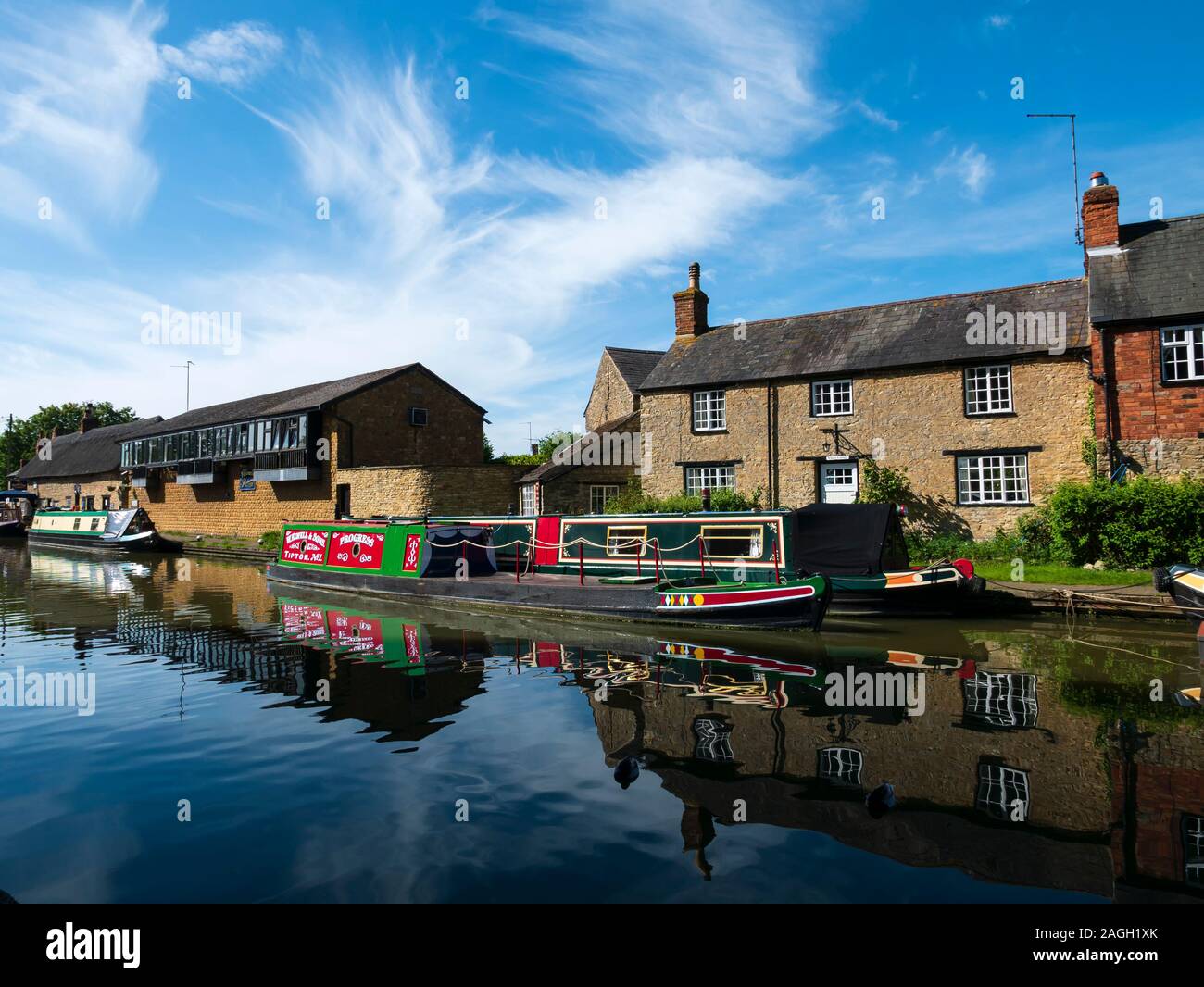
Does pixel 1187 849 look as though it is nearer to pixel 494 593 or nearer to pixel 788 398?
pixel 494 593

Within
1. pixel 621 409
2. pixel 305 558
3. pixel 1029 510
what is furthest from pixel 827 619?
pixel 621 409

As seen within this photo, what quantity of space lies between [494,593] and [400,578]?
309 cm

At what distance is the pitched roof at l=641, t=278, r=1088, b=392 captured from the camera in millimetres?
20109

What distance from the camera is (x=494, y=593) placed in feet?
53.4

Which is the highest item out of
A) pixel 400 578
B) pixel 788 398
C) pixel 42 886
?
pixel 788 398

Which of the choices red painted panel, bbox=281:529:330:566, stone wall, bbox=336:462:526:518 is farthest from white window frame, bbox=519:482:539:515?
red painted panel, bbox=281:529:330:566

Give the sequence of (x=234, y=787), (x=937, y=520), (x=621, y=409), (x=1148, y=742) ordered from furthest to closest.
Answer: (x=621, y=409), (x=937, y=520), (x=1148, y=742), (x=234, y=787)

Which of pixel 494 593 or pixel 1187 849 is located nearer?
pixel 1187 849

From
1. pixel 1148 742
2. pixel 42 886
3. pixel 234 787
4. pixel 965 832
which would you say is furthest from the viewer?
pixel 1148 742

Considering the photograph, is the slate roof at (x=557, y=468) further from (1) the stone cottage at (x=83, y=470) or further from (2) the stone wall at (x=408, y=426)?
(1) the stone cottage at (x=83, y=470)

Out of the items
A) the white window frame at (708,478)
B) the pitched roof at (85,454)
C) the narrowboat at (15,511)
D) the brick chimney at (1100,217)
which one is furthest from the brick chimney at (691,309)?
the narrowboat at (15,511)

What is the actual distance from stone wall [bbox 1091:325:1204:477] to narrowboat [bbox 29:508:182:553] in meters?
35.4
